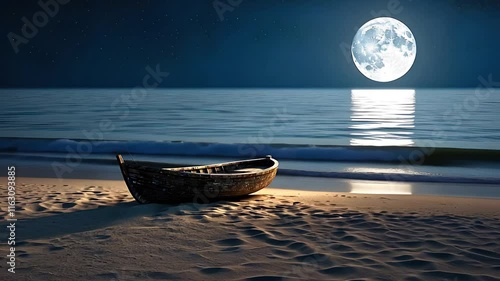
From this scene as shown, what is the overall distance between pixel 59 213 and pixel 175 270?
3727mm

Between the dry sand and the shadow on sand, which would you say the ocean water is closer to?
the dry sand

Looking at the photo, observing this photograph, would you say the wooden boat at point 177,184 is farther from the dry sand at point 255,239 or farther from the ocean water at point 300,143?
the ocean water at point 300,143

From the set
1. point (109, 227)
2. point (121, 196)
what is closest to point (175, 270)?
point (109, 227)

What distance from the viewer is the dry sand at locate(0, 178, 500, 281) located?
6.10 m

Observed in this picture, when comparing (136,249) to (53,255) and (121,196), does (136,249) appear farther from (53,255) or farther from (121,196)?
(121,196)

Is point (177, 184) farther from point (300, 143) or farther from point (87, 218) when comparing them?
point (300, 143)

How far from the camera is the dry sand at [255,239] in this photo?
6102 millimetres

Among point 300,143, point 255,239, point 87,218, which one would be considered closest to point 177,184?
point 87,218

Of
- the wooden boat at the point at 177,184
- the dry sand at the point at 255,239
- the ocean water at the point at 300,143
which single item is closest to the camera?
the dry sand at the point at 255,239

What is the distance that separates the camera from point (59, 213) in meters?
9.09

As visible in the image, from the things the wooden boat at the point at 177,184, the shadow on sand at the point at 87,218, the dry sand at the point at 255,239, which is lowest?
the dry sand at the point at 255,239

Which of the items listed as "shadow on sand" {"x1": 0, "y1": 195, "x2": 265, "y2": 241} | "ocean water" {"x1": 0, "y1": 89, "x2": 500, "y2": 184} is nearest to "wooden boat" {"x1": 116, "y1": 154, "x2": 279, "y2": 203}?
"shadow on sand" {"x1": 0, "y1": 195, "x2": 265, "y2": 241}

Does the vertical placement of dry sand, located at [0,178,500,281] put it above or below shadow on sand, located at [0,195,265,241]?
below

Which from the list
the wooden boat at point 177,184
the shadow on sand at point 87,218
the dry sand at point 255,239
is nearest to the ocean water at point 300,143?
the wooden boat at point 177,184
